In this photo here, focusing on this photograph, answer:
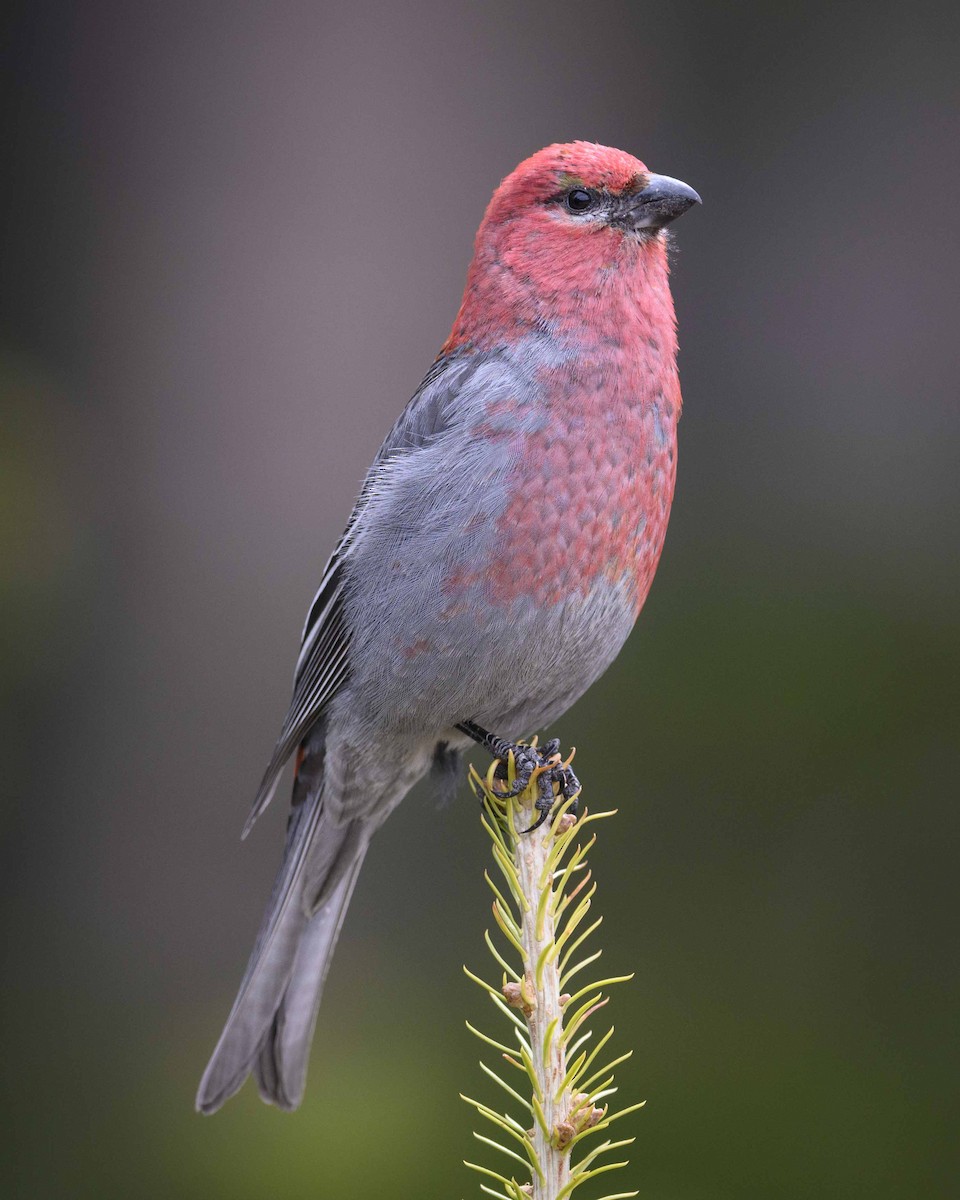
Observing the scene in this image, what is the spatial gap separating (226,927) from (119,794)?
0.50 m

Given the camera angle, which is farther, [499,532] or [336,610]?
[336,610]

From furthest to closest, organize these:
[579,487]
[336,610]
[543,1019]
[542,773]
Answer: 1. [336,610]
2. [579,487]
3. [542,773]
4. [543,1019]

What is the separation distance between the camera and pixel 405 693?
2340 mm

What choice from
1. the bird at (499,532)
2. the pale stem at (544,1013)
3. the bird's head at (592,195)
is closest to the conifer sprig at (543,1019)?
the pale stem at (544,1013)

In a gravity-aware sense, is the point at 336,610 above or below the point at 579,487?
below

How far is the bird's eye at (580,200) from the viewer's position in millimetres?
2363

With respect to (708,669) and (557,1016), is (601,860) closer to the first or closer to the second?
(708,669)

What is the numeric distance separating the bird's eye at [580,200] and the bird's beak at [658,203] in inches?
2.9

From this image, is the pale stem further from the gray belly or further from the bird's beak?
the bird's beak

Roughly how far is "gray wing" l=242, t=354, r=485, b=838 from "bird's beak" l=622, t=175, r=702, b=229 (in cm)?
39

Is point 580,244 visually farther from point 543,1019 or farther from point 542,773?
point 543,1019

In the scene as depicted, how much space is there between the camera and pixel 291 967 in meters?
2.61

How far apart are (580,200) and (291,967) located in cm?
163

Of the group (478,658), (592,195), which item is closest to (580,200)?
(592,195)
